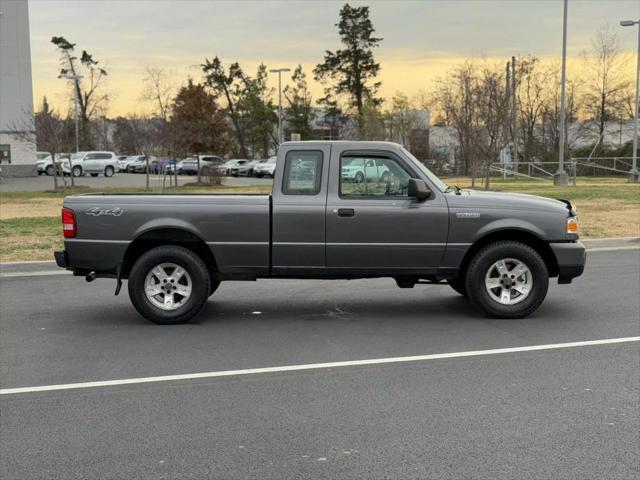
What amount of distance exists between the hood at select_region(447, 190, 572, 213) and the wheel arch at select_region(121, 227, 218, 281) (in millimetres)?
2657

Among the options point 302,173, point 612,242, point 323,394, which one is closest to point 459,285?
point 302,173

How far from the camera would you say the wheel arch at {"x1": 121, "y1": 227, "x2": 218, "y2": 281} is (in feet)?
24.1

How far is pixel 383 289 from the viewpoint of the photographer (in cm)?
937

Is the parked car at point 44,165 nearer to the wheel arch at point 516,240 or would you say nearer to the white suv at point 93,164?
the white suv at point 93,164

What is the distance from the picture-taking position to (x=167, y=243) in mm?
7551

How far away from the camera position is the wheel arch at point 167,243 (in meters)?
7.34

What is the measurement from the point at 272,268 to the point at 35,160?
45.1 m

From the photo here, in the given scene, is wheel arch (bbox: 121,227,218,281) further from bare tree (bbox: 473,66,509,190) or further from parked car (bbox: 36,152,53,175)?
Result: parked car (bbox: 36,152,53,175)

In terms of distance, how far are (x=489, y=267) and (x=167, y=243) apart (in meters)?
3.46

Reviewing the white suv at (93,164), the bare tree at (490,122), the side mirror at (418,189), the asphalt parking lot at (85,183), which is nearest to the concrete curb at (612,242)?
the side mirror at (418,189)

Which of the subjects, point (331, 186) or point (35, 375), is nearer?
point (35, 375)

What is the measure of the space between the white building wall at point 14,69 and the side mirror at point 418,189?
1681 inches

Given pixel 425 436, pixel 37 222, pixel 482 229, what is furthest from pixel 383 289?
pixel 37 222

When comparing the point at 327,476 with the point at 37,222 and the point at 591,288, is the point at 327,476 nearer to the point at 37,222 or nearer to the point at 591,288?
the point at 591,288
